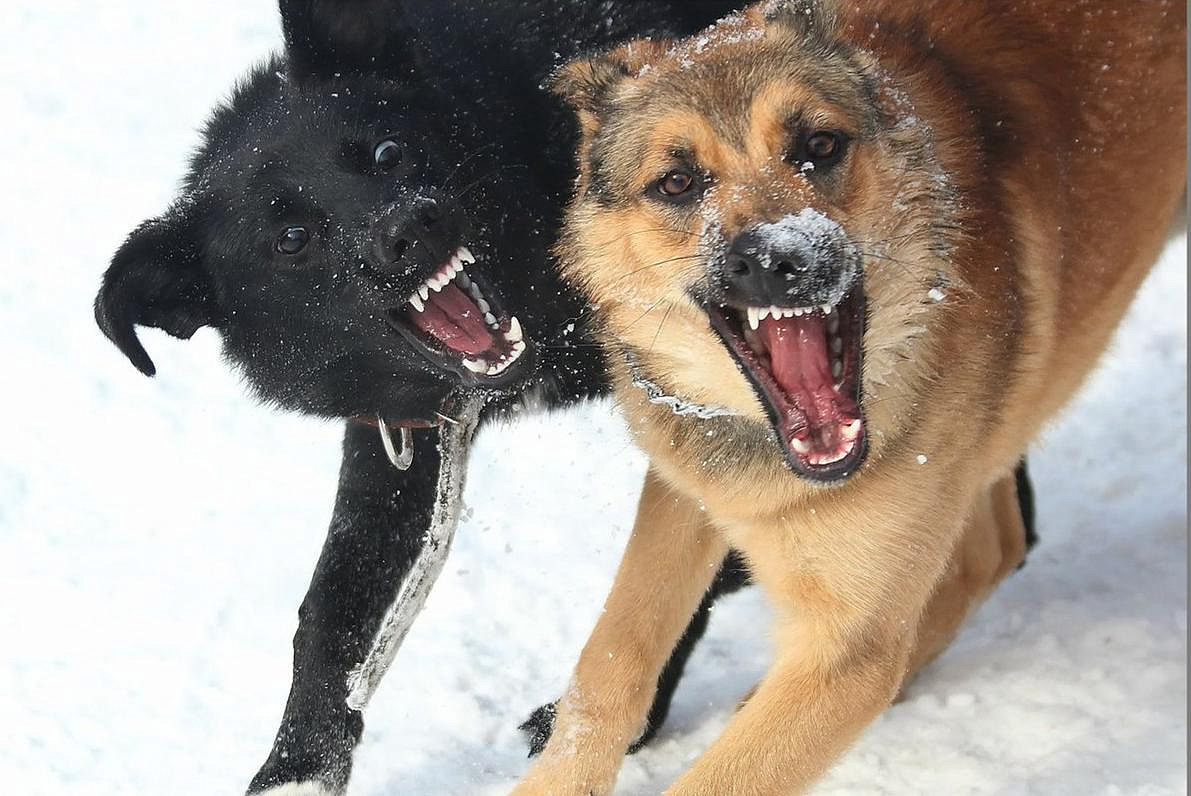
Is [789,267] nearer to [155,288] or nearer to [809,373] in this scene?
[809,373]

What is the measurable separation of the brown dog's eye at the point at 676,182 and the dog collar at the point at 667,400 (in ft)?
1.71

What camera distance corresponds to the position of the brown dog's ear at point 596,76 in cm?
378

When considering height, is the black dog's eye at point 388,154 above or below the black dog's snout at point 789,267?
above

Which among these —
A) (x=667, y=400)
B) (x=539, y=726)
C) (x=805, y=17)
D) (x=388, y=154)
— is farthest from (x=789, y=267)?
(x=539, y=726)

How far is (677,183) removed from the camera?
11.1 feet

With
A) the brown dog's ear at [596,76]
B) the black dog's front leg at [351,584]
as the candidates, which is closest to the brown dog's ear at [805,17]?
the brown dog's ear at [596,76]

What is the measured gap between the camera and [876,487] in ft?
11.5

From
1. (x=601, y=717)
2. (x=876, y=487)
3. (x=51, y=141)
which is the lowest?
(x=601, y=717)

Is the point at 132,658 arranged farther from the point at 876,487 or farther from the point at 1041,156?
the point at 1041,156

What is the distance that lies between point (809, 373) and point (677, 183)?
0.55 m

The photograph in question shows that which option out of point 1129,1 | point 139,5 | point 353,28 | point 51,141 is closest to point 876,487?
point 1129,1

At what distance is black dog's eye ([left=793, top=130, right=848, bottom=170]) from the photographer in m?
3.33

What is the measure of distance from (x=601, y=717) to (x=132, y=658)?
1.76m

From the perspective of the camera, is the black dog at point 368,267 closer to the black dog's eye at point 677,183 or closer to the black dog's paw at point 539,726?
the black dog's paw at point 539,726
